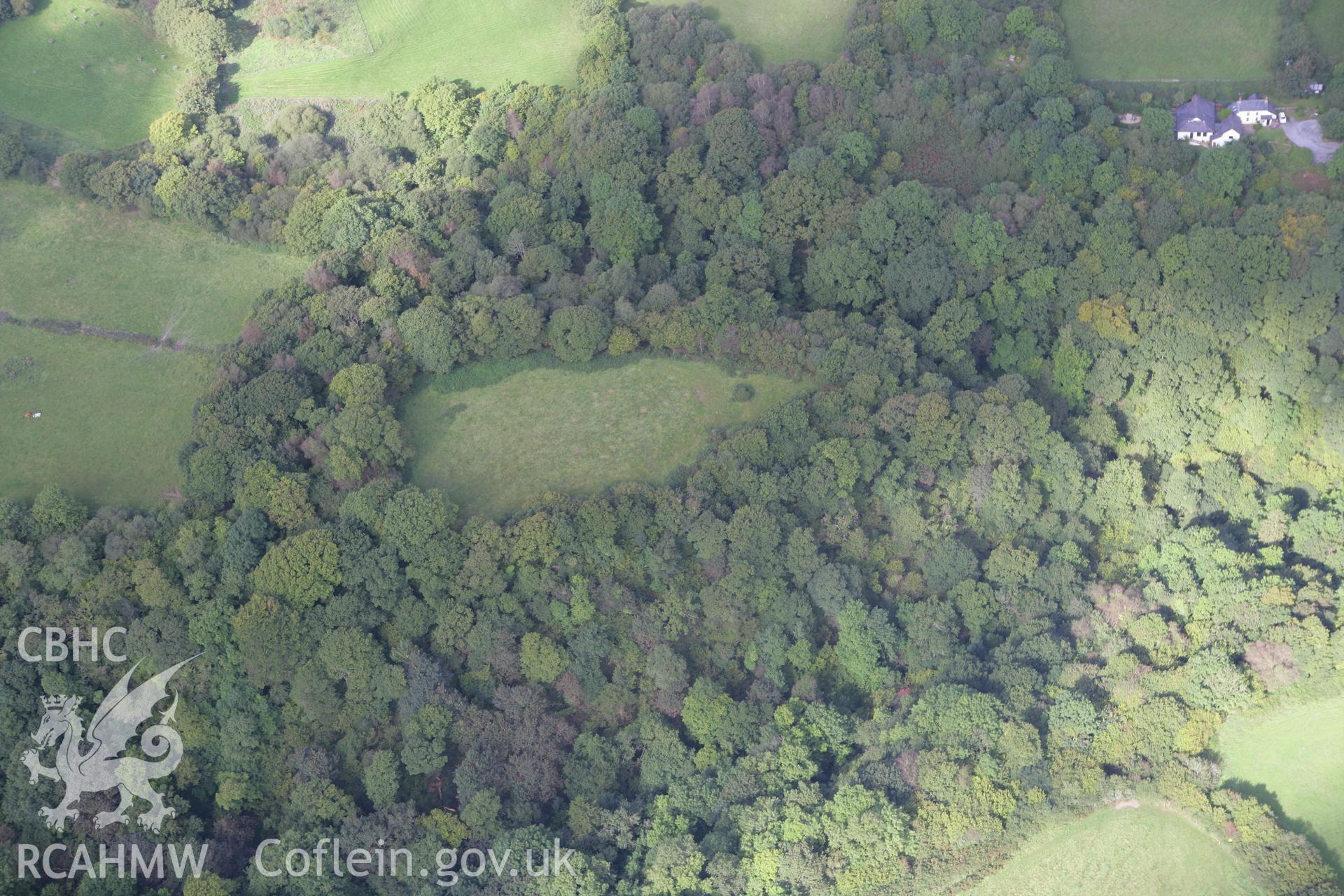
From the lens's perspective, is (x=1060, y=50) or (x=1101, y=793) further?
(x=1060, y=50)

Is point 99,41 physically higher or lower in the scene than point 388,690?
higher

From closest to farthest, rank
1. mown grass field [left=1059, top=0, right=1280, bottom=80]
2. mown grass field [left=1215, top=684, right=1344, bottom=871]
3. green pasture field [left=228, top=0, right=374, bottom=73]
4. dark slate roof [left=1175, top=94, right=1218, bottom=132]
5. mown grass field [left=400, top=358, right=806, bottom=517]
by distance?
mown grass field [left=1215, top=684, right=1344, bottom=871], mown grass field [left=400, top=358, right=806, bottom=517], dark slate roof [left=1175, top=94, right=1218, bottom=132], mown grass field [left=1059, top=0, right=1280, bottom=80], green pasture field [left=228, top=0, right=374, bottom=73]

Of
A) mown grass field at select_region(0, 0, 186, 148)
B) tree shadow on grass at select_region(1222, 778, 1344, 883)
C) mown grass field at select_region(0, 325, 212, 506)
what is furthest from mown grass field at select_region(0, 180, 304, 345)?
tree shadow on grass at select_region(1222, 778, 1344, 883)

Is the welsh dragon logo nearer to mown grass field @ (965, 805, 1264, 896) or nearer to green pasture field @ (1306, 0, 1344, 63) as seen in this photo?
mown grass field @ (965, 805, 1264, 896)

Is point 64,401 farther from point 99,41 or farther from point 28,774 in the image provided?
point 99,41

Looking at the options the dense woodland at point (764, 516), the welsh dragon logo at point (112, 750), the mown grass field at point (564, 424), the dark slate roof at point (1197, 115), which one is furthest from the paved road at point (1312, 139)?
the welsh dragon logo at point (112, 750)

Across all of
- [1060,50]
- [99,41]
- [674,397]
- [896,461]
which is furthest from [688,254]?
[99,41]

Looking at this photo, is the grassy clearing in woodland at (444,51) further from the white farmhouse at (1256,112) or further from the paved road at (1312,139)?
the paved road at (1312,139)
